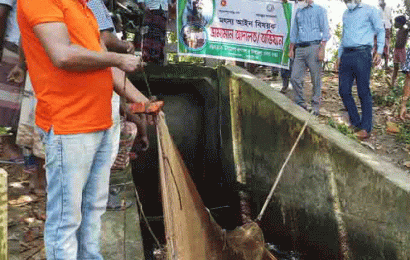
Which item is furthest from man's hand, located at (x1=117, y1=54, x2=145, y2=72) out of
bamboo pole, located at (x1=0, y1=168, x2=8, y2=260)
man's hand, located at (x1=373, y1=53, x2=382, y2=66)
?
man's hand, located at (x1=373, y1=53, x2=382, y2=66)

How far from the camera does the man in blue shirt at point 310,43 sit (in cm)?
698

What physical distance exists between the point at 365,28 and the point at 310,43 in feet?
3.19

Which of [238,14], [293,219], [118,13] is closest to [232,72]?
[238,14]

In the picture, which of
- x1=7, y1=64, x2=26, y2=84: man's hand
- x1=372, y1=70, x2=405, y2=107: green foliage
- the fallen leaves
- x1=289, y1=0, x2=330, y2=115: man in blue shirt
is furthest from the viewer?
x1=372, y1=70, x2=405, y2=107: green foliage

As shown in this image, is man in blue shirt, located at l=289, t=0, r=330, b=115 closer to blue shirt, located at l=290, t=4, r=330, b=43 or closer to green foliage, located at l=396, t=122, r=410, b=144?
blue shirt, located at l=290, t=4, r=330, b=43

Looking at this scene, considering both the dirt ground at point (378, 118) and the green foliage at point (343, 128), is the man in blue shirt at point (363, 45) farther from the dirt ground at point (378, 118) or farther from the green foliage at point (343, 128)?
the dirt ground at point (378, 118)

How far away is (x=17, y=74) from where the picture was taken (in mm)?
3660

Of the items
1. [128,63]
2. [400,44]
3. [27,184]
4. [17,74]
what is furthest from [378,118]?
[128,63]

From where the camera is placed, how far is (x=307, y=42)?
703cm

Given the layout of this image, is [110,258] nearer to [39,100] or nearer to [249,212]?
[39,100]

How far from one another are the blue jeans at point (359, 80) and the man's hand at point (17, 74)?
13.7 feet

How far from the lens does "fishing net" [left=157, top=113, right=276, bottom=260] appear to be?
9.30 ft

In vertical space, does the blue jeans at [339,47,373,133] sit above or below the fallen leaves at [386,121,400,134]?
above

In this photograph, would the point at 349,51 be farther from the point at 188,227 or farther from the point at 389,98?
the point at 188,227
